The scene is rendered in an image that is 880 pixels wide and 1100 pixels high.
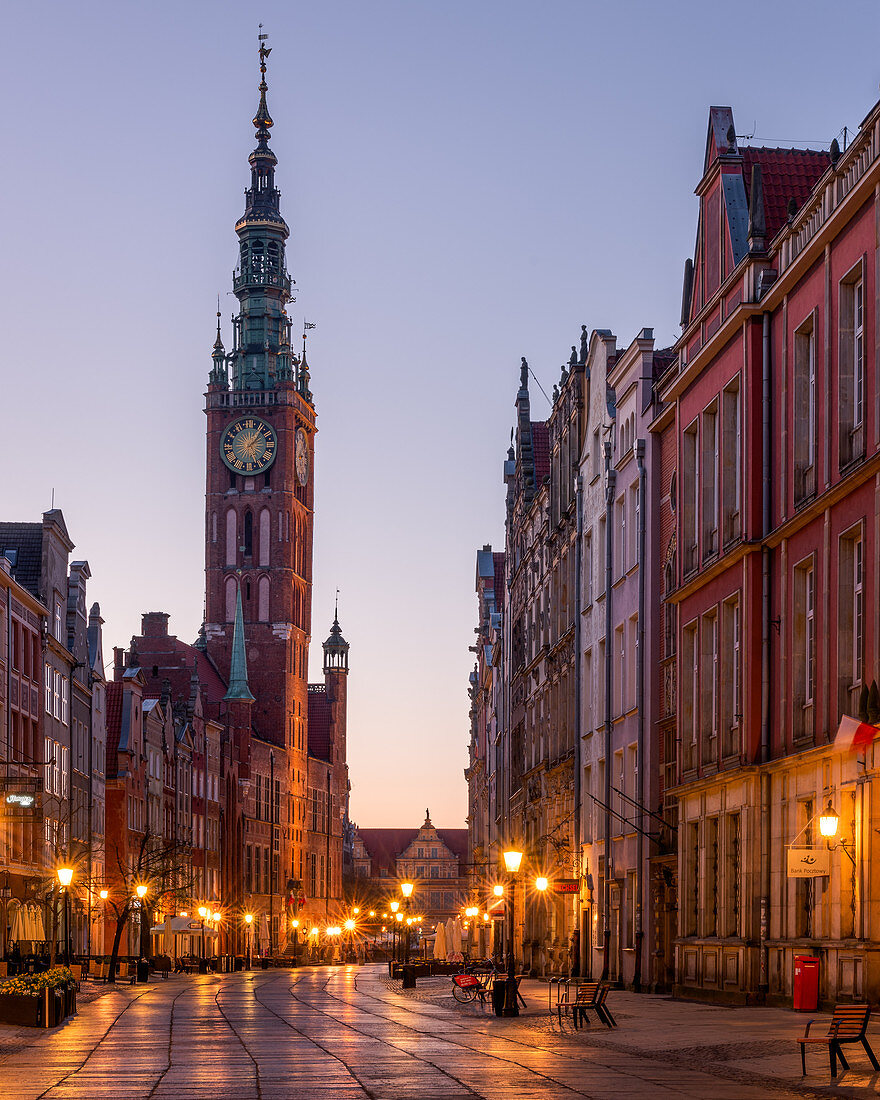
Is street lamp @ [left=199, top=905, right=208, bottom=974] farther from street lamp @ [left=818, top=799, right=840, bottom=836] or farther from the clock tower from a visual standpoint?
street lamp @ [left=818, top=799, right=840, bottom=836]

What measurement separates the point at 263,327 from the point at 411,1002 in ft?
394

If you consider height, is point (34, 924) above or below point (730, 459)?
below

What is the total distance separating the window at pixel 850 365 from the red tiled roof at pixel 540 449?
44503mm

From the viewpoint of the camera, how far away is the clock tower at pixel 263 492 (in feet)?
503

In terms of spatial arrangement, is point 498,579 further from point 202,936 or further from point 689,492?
point 689,492

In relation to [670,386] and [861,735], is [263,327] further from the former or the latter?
[861,735]

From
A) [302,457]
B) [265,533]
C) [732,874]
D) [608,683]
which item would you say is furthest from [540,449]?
[302,457]

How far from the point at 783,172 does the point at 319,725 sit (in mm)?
142066

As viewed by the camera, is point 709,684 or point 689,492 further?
point 689,492

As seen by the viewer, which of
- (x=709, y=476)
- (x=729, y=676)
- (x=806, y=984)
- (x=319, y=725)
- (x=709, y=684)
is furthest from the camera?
(x=319, y=725)

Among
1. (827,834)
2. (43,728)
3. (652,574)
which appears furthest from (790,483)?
(43,728)

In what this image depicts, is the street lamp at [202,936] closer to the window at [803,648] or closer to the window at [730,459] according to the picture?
the window at [730,459]

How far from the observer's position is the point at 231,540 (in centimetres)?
15362

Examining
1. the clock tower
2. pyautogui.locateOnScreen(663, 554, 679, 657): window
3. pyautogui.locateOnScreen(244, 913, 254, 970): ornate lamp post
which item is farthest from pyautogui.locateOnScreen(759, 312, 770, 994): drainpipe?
the clock tower
